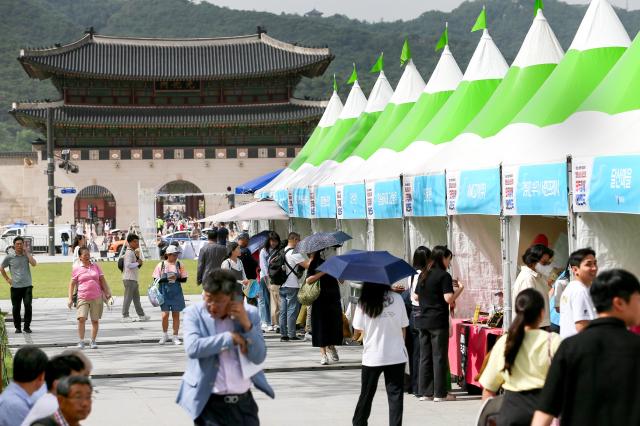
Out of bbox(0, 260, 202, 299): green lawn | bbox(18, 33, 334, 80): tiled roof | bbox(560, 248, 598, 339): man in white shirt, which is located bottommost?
bbox(0, 260, 202, 299): green lawn

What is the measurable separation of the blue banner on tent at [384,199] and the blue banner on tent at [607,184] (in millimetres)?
Result: 4886

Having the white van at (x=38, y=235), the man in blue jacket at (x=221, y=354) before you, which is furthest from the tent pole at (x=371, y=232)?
the white van at (x=38, y=235)

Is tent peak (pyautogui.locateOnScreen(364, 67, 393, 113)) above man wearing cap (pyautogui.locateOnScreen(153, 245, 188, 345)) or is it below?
above

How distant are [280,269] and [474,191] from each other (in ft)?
18.9

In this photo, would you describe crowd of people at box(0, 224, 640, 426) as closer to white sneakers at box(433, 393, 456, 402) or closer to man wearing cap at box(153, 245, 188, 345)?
white sneakers at box(433, 393, 456, 402)

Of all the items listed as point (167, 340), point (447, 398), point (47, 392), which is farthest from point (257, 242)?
point (47, 392)

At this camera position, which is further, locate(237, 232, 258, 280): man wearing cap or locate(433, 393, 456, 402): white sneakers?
locate(237, 232, 258, 280): man wearing cap

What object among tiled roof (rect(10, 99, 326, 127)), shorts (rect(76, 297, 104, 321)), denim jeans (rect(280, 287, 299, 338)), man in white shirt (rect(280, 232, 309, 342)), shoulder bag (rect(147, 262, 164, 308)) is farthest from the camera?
tiled roof (rect(10, 99, 326, 127))

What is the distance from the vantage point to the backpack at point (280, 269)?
1700 centimetres

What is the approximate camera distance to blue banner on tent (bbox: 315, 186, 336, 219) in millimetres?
17967

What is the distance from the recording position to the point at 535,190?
34.5 ft

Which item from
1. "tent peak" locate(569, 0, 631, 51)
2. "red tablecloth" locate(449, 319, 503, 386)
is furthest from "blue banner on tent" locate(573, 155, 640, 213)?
"tent peak" locate(569, 0, 631, 51)

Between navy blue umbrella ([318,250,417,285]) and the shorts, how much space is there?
6.22m

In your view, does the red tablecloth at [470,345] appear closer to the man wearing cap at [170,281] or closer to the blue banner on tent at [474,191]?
the blue banner on tent at [474,191]
